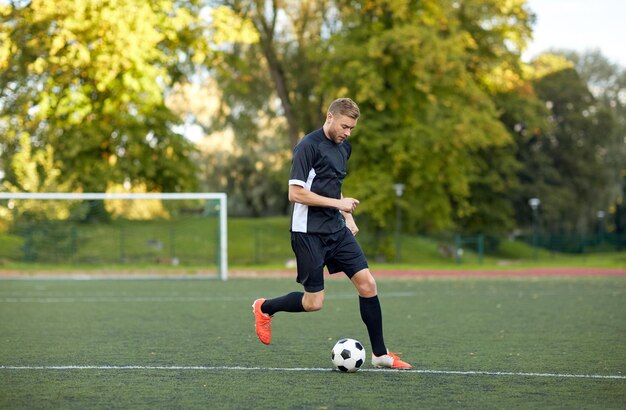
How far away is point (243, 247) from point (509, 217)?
743 inches

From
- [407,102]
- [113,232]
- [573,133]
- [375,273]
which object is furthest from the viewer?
[573,133]

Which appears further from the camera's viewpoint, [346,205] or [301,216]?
[301,216]

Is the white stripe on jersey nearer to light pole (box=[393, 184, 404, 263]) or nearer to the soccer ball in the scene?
the soccer ball

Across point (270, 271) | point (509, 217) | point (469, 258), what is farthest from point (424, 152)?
point (509, 217)

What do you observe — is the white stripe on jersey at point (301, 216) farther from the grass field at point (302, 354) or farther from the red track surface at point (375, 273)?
the red track surface at point (375, 273)

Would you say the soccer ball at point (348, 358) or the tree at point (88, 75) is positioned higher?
the tree at point (88, 75)

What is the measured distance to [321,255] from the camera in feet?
24.8

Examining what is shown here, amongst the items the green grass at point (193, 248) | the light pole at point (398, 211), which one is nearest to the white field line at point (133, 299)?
the green grass at point (193, 248)

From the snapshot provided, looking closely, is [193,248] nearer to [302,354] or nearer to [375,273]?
[375,273]

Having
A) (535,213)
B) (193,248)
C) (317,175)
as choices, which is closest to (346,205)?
(317,175)

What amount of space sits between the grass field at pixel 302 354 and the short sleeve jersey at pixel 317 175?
1.18 meters

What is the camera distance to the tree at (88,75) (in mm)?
24734

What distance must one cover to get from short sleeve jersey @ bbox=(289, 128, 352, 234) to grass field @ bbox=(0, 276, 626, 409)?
1183 mm

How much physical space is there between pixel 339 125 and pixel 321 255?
1.05 meters
